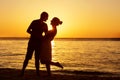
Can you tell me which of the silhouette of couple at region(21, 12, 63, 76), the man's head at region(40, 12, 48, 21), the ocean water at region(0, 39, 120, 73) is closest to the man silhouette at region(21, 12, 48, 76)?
the silhouette of couple at region(21, 12, 63, 76)

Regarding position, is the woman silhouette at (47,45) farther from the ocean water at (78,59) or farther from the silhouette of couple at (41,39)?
the ocean water at (78,59)

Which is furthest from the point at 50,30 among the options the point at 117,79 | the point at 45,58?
the point at 117,79

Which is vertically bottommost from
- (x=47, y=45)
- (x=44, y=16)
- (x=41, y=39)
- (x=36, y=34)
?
(x=47, y=45)

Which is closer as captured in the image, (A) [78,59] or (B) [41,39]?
(B) [41,39]

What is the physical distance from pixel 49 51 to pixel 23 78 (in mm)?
1331

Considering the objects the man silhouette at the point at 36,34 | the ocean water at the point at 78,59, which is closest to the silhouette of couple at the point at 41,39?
the man silhouette at the point at 36,34

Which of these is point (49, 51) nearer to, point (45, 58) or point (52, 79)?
point (45, 58)

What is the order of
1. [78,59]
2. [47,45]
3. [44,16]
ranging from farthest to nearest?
1. [78,59]
2. [47,45]
3. [44,16]

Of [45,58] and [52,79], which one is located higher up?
[45,58]

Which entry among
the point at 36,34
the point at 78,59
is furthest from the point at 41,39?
the point at 78,59

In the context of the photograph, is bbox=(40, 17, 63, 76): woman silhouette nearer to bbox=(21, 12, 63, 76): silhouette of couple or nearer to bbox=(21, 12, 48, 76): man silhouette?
bbox=(21, 12, 63, 76): silhouette of couple

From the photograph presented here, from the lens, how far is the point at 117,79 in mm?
12750

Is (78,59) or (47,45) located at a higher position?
(47,45)

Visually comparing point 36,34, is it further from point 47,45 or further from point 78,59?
point 78,59
